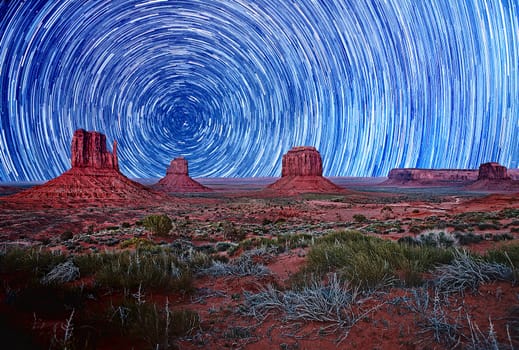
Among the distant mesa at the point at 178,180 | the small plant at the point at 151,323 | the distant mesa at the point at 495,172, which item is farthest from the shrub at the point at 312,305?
the distant mesa at the point at 495,172

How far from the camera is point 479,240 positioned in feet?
31.4

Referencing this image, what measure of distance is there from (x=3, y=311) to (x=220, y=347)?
3.32 m

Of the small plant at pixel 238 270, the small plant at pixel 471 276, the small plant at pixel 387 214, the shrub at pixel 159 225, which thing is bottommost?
the small plant at pixel 387 214

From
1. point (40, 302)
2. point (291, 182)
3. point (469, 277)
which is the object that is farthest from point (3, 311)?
point (291, 182)

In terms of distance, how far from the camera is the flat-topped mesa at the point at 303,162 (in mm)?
94375

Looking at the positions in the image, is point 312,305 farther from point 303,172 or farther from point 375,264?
point 303,172

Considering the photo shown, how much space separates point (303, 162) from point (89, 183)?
62.1 meters

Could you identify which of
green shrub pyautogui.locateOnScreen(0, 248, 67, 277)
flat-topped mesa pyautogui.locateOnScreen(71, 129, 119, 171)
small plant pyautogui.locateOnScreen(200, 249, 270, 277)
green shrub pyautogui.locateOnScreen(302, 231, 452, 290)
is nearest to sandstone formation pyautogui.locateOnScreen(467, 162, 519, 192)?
green shrub pyautogui.locateOnScreen(302, 231, 452, 290)

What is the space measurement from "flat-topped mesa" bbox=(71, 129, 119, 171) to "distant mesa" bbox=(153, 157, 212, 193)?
121ft

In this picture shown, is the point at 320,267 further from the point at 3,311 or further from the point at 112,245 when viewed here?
the point at 112,245

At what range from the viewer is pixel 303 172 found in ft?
310

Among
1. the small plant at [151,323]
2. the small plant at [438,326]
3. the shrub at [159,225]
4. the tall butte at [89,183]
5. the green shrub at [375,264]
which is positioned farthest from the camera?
the tall butte at [89,183]

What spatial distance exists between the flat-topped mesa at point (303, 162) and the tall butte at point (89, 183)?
50491 mm

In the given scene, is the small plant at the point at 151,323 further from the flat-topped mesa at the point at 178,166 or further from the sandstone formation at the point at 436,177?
the sandstone formation at the point at 436,177
